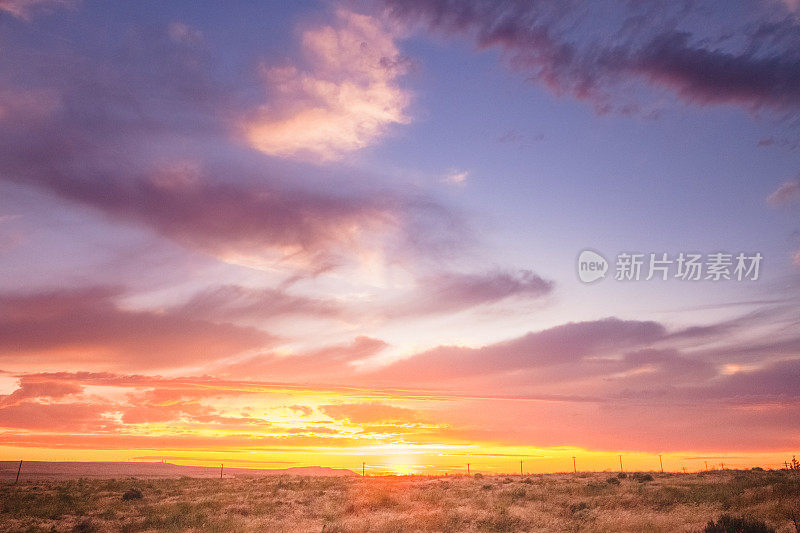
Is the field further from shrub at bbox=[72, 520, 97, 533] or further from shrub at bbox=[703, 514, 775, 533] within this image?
shrub at bbox=[703, 514, 775, 533]

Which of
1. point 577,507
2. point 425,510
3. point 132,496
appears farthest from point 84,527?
point 577,507

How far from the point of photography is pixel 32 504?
35094mm

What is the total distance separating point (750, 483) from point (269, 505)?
108 ft

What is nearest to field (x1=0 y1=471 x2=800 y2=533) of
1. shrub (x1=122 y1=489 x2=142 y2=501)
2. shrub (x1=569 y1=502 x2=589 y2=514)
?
shrub (x1=569 y1=502 x2=589 y2=514)

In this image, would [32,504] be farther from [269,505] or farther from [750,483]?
[750,483]

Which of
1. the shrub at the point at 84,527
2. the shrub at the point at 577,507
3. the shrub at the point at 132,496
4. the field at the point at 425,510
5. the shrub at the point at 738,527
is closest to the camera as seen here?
the shrub at the point at 738,527

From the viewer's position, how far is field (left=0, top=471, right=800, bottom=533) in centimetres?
2352

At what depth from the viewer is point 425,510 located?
28.3 meters

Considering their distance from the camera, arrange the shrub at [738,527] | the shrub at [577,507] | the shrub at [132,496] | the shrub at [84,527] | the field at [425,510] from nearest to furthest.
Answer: the shrub at [738,527] → the field at [425,510] → the shrub at [84,527] → the shrub at [577,507] → the shrub at [132,496]

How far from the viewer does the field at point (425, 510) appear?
23.5 meters

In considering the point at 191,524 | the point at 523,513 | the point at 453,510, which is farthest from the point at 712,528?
the point at 191,524

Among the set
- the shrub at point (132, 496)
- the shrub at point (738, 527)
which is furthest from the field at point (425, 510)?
the shrub at point (738, 527)

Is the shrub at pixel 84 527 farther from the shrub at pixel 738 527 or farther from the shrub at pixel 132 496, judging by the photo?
the shrub at pixel 738 527

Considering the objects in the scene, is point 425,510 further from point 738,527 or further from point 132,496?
point 132,496
